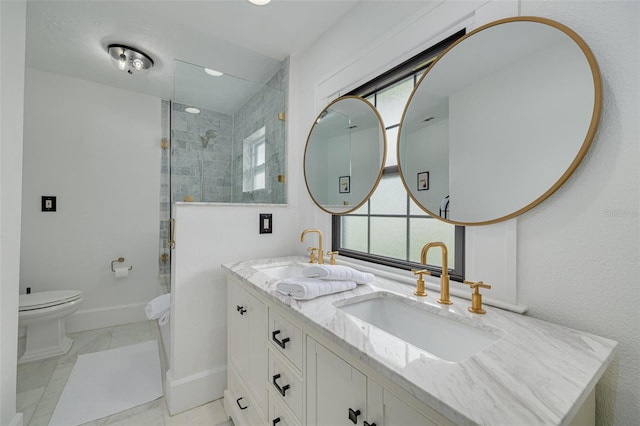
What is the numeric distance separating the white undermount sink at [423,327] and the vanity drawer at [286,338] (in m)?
0.19

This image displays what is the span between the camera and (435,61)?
3.70 ft

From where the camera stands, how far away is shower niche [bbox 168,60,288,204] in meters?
1.86

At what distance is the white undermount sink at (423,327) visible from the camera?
83cm

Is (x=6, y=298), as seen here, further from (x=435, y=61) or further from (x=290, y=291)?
(x=435, y=61)

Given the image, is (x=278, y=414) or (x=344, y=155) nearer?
(x=278, y=414)

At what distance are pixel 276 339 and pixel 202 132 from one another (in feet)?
5.02

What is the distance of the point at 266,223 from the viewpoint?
74.2 inches

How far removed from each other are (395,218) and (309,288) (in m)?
0.72

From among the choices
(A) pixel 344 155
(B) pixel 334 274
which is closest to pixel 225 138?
(A) pixel 344 155

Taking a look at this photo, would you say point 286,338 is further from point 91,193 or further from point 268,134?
point 91,193

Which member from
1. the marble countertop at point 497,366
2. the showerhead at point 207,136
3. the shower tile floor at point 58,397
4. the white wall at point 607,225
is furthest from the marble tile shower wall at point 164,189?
the white wall at point 607,225

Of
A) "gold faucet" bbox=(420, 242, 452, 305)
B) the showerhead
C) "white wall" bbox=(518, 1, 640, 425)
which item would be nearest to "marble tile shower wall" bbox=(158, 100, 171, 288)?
the showerhead

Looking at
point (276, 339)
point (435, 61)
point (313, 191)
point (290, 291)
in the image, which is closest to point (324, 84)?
point (313, 191)

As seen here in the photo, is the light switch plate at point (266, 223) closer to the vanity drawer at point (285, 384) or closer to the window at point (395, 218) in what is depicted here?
the window at point (395, 218)
